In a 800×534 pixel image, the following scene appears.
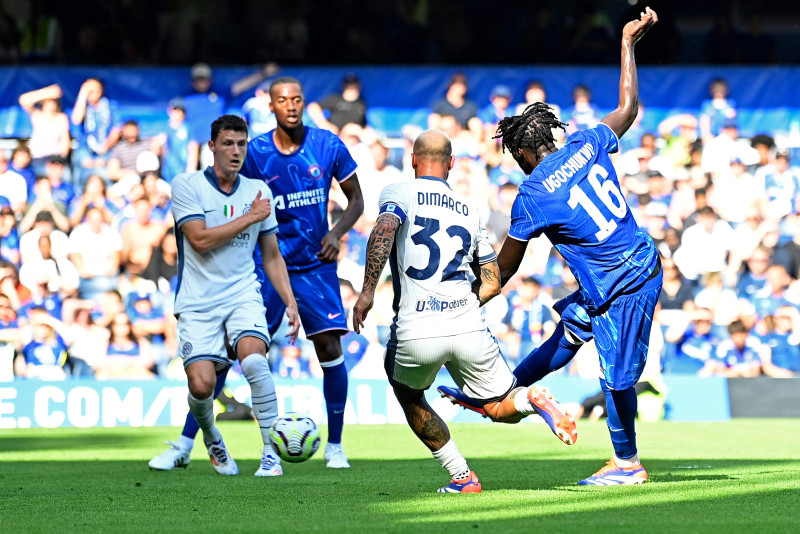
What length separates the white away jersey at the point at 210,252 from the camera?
758 cm

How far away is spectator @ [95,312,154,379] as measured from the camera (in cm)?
1497

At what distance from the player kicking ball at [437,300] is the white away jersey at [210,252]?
5.51 feet

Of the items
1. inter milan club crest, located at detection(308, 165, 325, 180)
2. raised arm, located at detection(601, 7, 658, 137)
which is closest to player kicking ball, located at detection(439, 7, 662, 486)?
raised arm, located at detection(601, 7, 658, 137)

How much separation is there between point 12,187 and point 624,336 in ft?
40.8

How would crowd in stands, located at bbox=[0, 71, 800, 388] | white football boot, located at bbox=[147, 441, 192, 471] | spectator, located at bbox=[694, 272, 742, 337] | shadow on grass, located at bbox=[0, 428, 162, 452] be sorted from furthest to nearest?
spectator, located at bbox=[694, 272, 742, 337] → crowd in stands, located at bbox=[0, 71, 800, 388] → shadow on grass, located at bbox=[0, 428, 162, 452] → white football boot, located at bbox=[147, 441, 192, 471]

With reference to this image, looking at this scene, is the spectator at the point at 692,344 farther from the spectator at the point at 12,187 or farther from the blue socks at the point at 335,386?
the spectator at the point at 12,187

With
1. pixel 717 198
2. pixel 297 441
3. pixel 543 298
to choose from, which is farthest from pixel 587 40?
pixel 297 441

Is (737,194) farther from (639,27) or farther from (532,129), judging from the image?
(532,129)

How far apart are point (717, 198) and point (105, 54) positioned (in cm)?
978

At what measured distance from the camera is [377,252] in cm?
607

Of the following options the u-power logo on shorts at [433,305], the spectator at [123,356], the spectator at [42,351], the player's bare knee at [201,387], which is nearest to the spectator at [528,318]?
the spectator at [123,356]

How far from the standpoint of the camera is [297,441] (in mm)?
6984

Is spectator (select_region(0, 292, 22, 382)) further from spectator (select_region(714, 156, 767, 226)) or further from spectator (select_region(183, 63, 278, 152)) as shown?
spectator (select_region(714, 156, 767, 226))

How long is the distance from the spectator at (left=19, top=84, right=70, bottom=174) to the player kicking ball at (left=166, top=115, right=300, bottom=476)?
10.1m
